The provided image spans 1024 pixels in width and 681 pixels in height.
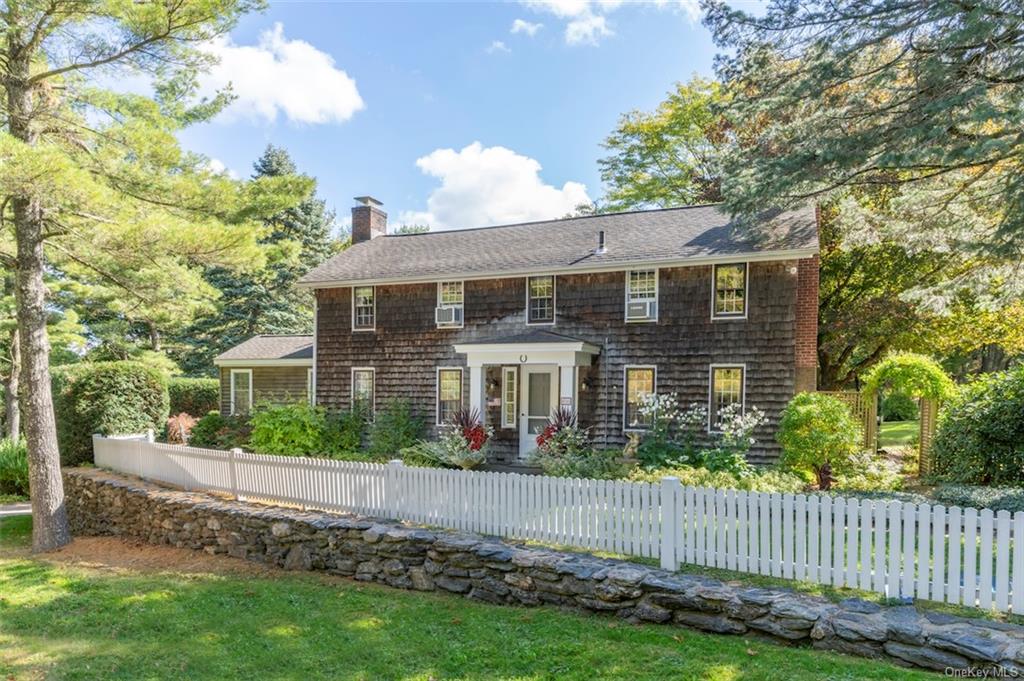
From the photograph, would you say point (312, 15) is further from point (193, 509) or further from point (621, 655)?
point (621, 655)

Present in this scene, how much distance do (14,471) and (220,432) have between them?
470 cm

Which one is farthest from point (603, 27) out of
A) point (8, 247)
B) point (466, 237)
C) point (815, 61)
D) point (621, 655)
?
point (621, 655)

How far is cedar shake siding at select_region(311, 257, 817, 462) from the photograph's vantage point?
12367 millimetres

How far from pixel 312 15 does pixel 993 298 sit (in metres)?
13.6

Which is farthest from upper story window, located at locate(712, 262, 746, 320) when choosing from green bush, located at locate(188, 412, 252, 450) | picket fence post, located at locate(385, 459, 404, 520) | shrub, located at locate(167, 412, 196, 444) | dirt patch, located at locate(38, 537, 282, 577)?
shrub, located at locate(167, 412, 196, 444)

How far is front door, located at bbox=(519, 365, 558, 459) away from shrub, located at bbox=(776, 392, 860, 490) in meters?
5.16

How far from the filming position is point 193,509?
8.95m

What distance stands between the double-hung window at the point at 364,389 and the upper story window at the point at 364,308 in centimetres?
116

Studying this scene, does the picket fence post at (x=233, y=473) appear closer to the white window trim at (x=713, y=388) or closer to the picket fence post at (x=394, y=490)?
the picket fence post at (x=394, y=490)

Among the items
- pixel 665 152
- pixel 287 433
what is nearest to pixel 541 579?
pixel 287 433

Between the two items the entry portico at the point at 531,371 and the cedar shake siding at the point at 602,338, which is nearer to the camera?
the cedar shake siding at the point at 602,338

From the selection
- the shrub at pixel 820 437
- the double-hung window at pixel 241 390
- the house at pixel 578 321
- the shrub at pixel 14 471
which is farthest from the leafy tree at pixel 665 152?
the shrub at pixel 14 471

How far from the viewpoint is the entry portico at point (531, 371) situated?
1366cm

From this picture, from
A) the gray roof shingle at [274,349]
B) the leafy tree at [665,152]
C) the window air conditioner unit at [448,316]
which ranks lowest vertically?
the gray roof shingle at [274,349]
